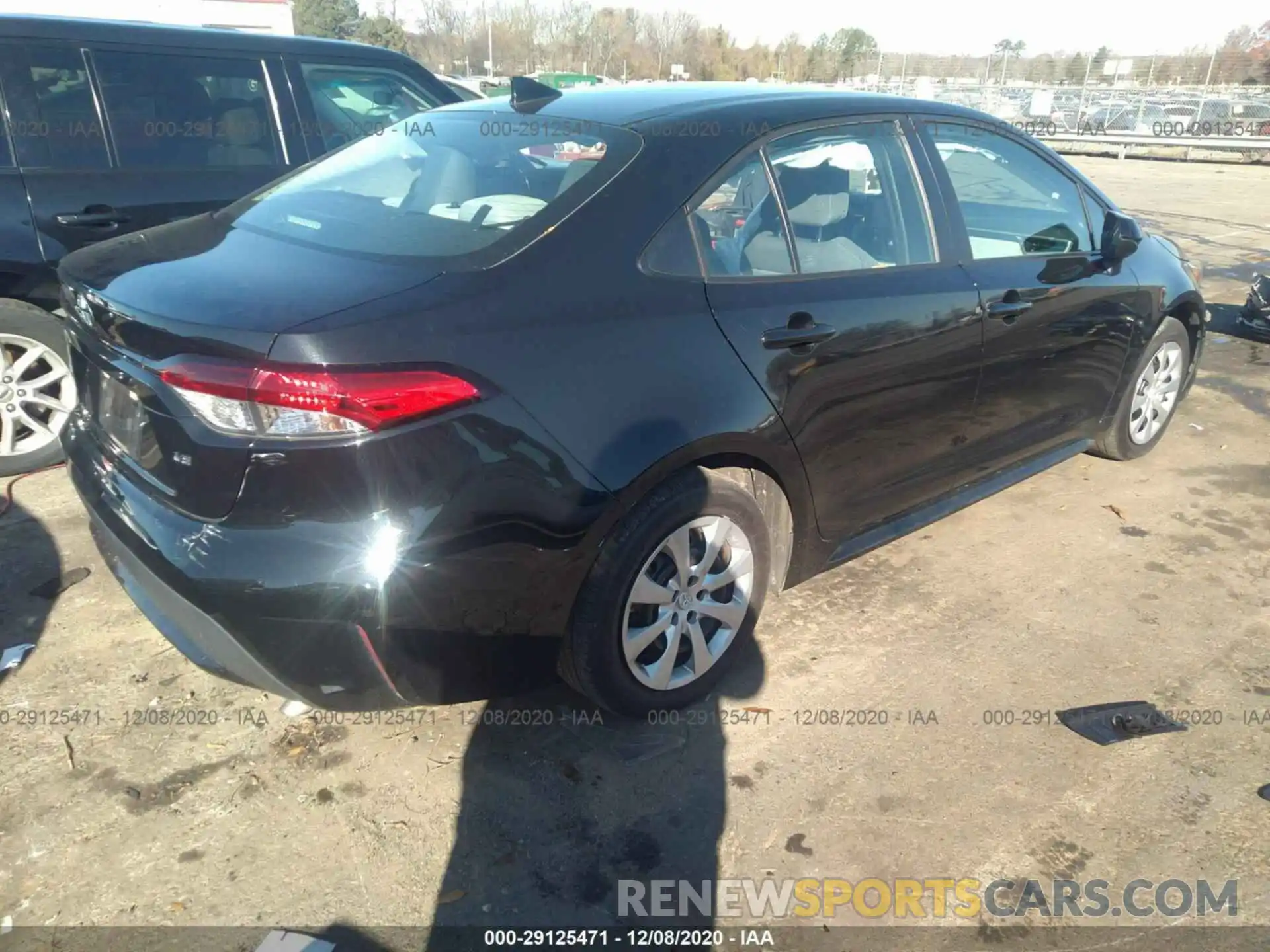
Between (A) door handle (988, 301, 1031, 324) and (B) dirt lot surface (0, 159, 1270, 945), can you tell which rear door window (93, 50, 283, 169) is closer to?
(B) dirt lot surface (0, 159, 1270, 945)

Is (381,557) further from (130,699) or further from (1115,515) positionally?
(1115,515)

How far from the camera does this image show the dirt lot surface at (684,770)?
2.27m

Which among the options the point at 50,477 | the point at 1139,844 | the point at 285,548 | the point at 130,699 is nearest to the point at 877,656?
the point at 1139,844

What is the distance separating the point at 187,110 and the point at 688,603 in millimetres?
3523

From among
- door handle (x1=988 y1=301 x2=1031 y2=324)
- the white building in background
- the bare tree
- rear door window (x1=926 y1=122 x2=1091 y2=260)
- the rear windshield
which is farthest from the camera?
the bare tree

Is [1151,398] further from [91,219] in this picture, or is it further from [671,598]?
[91,219]

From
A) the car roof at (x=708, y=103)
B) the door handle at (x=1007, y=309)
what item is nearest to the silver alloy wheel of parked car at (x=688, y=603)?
the car roof at (x=708, y=103)

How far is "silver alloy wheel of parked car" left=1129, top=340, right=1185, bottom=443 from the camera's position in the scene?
4.60 m

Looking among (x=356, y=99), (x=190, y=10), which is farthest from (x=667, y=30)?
(x=356, y=99)

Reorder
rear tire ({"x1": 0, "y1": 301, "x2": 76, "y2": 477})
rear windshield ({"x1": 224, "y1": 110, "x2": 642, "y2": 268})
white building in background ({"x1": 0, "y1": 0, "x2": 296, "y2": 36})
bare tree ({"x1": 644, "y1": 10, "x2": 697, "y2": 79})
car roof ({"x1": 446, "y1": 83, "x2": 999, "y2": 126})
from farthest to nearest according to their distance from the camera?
bare tree ({"x1": 644, "y1": 10, "x2": 697, "y2": 79})
white building in background ({"x1": 0, "y1": 0, "x2": 296, "y2": 36})
rear tire ({"x1": 0, "y1": 301, "x2": 76, "y2": 477})
car roof ({"x1": 446, "y1": 83, "x2": 999, "y2": 126})
rear windshield ({"x1": 224, "y1": 110, "x2": 642, "y2": 268})

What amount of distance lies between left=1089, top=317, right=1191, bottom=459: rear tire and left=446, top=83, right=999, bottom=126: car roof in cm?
183

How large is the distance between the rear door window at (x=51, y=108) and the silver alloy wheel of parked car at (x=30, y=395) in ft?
2.61

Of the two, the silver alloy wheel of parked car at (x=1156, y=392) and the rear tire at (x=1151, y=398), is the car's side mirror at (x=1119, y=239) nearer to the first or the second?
the rear tire at (x=1151, y=398)

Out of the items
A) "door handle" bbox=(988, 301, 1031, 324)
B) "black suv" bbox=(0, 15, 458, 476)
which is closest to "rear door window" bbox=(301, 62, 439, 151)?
"black suv" bbox=(0, 15, 458, 476)
